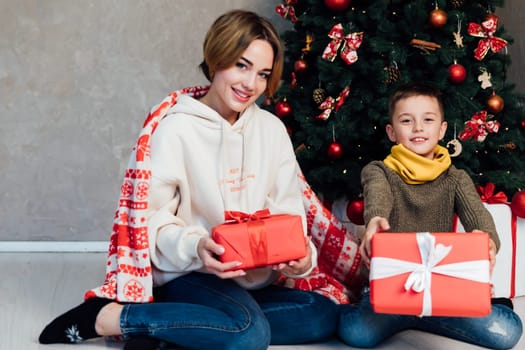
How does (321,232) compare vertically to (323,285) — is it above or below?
above

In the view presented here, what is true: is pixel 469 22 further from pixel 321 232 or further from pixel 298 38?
pixel 321 232

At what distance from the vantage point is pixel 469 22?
2.56m

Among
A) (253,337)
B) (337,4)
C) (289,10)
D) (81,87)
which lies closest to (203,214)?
(253,337)

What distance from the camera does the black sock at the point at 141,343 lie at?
182cm

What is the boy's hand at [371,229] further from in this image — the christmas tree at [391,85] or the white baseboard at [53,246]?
the white baseboard at [53,246]

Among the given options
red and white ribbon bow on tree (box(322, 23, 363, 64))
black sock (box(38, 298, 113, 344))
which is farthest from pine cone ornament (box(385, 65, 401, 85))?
black sock (box(38, 298, 113, 344))

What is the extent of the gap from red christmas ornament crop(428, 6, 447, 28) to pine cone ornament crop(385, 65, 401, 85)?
0.18m

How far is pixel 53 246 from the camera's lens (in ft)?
10.3

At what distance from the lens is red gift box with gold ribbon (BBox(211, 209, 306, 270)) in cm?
174

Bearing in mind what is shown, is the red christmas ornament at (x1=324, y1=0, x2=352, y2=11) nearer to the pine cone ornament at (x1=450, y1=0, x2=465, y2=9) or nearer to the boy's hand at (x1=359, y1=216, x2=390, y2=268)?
the pine cone ornament at (x1=450, y1=0, x2=465, y2=9)

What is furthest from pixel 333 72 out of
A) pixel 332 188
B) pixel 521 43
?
pixel 521 43

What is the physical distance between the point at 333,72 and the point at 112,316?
1145 mm

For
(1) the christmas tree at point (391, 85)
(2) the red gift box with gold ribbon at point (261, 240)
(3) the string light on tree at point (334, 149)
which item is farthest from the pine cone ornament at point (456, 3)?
(2) the red gift box with gold ribbon at point (261, 240)

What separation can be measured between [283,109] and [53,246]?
1191 millimetres
